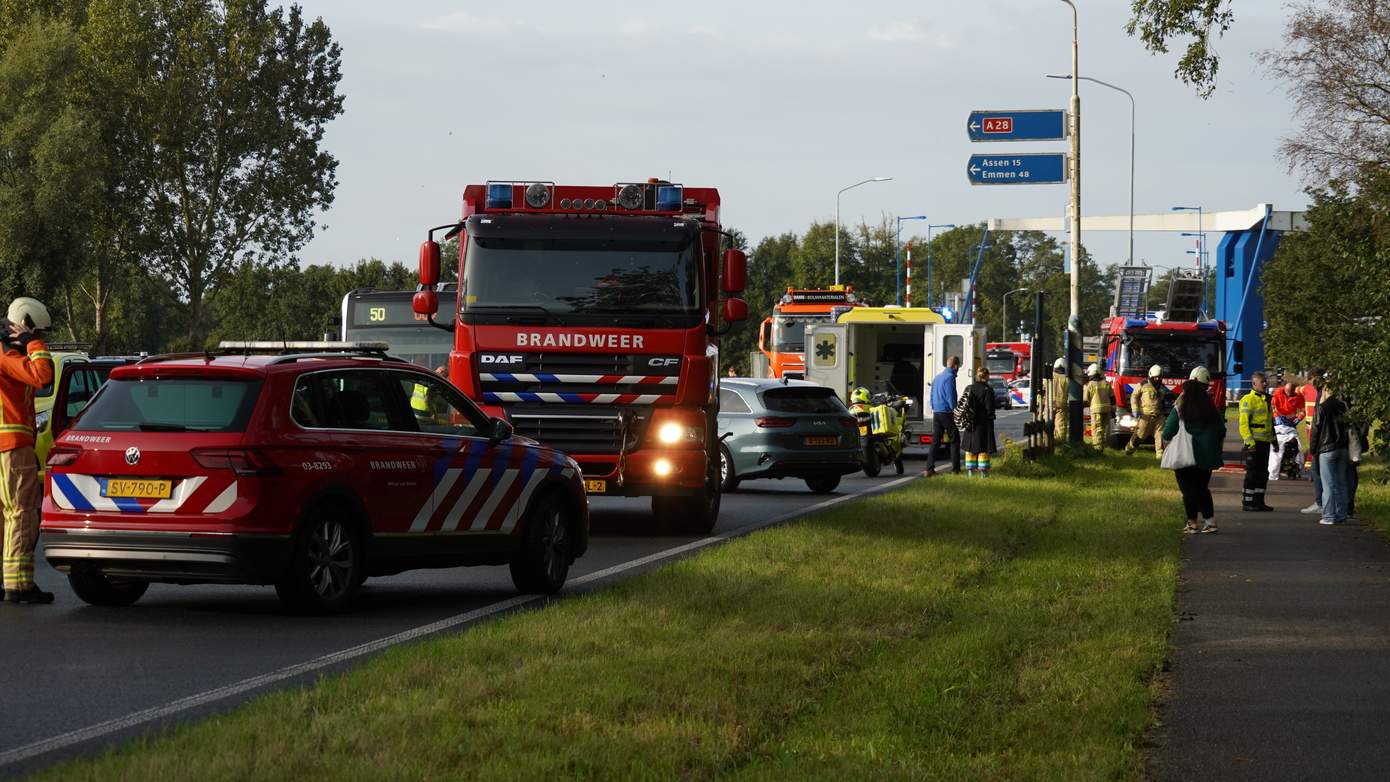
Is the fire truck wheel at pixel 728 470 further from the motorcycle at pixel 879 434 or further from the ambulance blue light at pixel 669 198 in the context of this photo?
the ambulance blue light at pixel 669 198

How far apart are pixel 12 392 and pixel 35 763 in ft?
18.7

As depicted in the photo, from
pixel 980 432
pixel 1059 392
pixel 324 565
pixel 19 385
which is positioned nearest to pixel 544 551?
pixel 324 565

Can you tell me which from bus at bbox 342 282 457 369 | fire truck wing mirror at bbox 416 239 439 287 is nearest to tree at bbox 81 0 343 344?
bus at bbox 342 282 457 369

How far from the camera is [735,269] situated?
57.9ft

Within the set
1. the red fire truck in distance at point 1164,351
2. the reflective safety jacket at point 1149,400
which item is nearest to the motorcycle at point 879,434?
the reflective safety jacket at point 1149,400

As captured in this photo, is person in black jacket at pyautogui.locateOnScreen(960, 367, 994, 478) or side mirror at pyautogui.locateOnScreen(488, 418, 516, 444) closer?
side mirror at pyautogui.locateOnScreen(488, 418, 516, 444)

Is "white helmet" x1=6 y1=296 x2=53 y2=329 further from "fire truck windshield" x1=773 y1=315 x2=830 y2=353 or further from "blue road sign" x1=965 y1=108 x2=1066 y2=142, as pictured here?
"fire truck windshield" x1=773 y1=315 x2=830 y2=353

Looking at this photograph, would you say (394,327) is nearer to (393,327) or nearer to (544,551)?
(393,327)

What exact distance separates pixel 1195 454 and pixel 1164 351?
71.1 feet

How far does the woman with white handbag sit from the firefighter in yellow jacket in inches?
423

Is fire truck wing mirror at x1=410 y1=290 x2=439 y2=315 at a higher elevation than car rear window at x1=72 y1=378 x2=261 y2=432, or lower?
higher

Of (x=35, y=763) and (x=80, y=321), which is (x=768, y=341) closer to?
(x=35, y=763)

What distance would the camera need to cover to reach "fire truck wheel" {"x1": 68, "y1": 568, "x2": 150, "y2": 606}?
12.1m

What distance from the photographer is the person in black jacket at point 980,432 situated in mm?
27422
